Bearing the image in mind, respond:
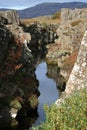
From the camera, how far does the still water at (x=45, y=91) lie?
68225 mm

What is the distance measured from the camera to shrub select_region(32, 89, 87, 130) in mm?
18094

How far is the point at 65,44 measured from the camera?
→ 12644 centimetres

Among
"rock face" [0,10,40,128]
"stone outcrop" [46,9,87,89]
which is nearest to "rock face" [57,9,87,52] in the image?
"stone outcrop" [46,9,87,89]

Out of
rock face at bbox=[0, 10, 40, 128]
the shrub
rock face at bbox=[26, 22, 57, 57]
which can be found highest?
the shrub

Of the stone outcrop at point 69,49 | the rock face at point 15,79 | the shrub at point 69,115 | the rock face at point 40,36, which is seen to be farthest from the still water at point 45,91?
the rock face at point 40,36

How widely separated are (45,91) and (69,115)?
67.7 m

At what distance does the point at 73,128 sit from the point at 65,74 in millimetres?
77982

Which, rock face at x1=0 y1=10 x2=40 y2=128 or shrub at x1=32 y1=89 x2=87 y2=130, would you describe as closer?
shrub at x1=32 y1=89 x2=87 y2=130

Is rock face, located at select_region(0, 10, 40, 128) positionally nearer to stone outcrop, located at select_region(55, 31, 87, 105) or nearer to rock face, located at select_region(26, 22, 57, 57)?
stone outcrop, located at select_region(55, 31, 87, 105)

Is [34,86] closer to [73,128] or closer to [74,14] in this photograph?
[73,128]

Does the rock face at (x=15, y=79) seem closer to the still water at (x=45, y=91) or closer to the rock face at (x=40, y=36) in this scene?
the still water at (x=45, y=91)

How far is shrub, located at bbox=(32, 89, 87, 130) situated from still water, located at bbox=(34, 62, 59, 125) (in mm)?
42666

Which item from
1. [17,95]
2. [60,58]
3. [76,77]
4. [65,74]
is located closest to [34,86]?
[17,95]

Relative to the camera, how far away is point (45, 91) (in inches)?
3401
